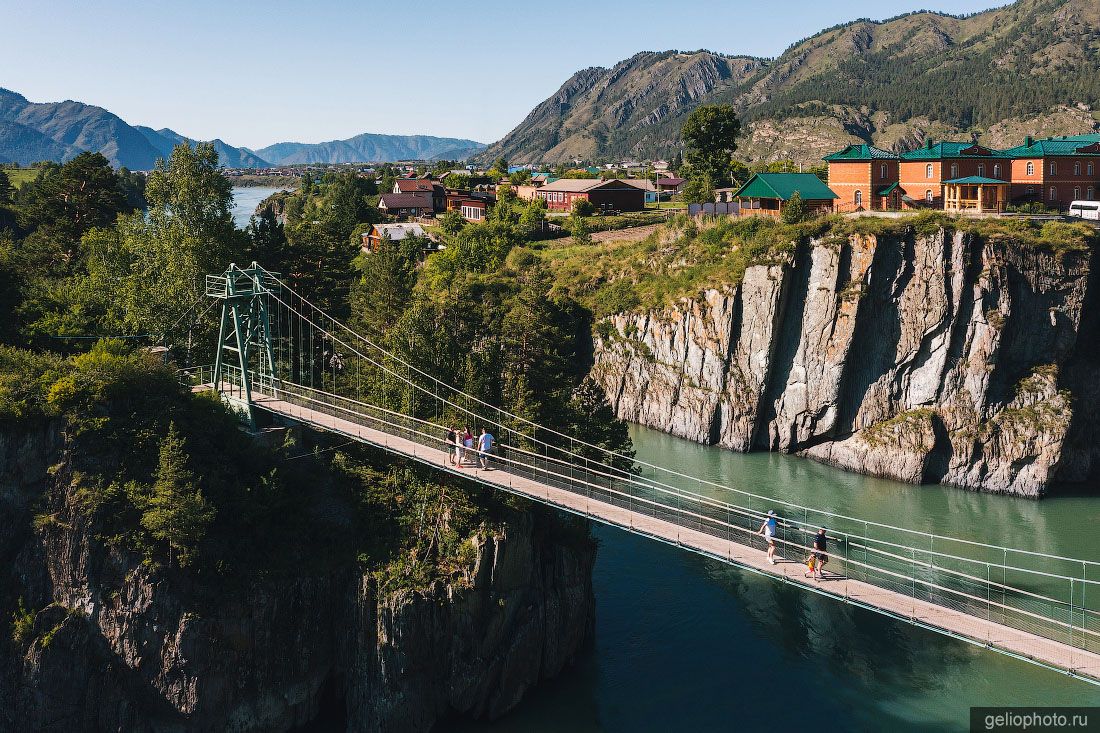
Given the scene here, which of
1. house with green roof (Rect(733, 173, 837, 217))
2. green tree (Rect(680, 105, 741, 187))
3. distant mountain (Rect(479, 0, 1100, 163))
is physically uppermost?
distant mountain (Rect(479, 0, 1100, 163))

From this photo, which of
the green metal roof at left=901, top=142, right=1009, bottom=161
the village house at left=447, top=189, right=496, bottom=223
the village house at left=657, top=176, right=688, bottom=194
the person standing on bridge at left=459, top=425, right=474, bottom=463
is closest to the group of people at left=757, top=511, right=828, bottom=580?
the person standing on bridge at left=459, top=425, right=474, bottom=463

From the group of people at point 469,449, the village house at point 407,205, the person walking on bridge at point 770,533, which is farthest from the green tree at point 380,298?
the village house at point 407,205

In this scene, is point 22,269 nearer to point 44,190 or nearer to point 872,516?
point 44,190

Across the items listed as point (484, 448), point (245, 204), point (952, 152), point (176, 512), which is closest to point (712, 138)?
point (952, 152)

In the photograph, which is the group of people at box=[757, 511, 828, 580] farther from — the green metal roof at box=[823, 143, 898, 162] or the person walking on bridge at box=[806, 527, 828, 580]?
the green metal roof at box=[823, 143, 898, 162]

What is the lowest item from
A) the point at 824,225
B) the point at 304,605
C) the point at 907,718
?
the point at 907,718

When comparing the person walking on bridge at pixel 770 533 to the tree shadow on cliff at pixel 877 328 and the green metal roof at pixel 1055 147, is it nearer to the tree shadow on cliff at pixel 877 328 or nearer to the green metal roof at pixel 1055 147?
the tree shadow on cliff at pixel 877 328

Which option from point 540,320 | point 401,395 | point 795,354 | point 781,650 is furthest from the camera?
point 795,354

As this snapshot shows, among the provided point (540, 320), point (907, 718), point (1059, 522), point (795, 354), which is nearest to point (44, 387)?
point (540, 320)
